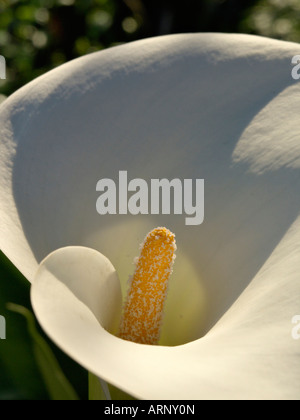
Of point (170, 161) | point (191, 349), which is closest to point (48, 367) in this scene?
point (191, 349)

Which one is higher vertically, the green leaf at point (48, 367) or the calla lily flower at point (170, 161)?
the calla lily flower at point (170, 161)

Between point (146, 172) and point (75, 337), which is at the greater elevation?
point (146, 172)

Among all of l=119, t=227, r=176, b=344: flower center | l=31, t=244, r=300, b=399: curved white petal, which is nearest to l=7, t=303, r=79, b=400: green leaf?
l=31, t=244, r=300, b=399: curved white petal

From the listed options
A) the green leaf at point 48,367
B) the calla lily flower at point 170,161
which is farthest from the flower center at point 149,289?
the green leaf at point 48,367

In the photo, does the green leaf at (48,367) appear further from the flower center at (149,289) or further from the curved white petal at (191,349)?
the flower center at (149,289)

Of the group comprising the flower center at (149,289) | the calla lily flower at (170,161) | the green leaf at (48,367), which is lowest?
the green leaf at (48,367)

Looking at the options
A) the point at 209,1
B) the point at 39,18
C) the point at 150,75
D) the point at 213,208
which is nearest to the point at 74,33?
the point at 39,18

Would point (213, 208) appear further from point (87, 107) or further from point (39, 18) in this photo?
point (39, 18)
